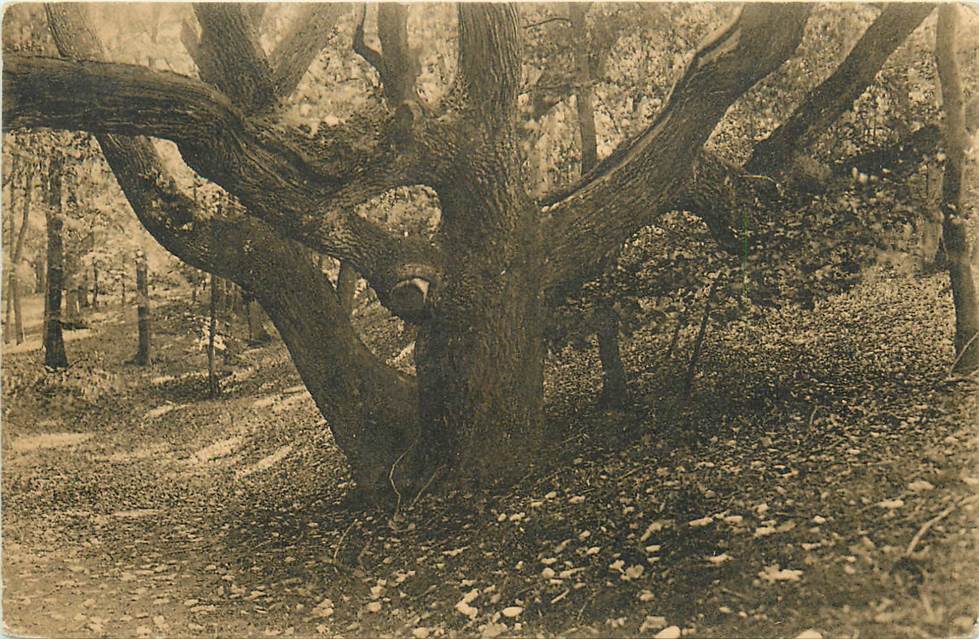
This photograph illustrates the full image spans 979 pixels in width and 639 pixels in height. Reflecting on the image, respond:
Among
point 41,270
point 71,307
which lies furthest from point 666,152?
point 41,270

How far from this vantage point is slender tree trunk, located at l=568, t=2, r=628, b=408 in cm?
369

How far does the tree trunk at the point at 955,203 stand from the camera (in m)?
3.57

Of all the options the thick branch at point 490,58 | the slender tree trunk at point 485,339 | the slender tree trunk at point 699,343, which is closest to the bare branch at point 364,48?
the thick branch at point 490,58

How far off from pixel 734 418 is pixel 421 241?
166 cm

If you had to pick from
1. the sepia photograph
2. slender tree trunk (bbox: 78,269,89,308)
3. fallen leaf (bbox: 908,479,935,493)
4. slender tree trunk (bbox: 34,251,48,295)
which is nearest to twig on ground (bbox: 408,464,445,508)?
the sepia photograph

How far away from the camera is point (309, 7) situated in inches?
143

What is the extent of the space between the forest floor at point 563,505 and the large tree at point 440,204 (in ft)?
0.66

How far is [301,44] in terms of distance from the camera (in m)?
3.63

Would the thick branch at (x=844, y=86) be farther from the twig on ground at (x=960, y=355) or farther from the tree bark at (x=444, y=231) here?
the twig on ground at (x=960, y=355)

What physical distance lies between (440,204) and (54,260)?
1.78 m

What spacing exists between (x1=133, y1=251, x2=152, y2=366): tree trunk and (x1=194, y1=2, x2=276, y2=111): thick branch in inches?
33.9

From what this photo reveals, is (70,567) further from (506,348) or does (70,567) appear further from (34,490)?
(506,348)

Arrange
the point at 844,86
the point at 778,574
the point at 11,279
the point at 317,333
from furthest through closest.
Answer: the point at 317,333 < the point at 11,279 < the point at 844,86 < the point at 778,574

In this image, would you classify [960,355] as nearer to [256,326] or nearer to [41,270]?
[256,326]
